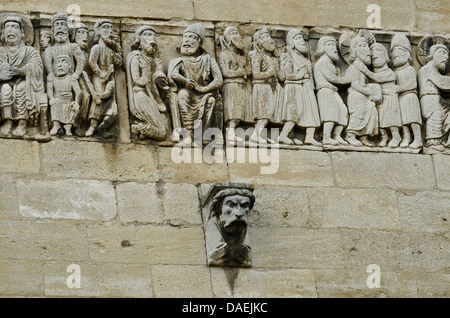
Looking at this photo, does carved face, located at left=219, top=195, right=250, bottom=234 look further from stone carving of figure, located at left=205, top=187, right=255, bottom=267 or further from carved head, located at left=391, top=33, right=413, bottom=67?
carved head, located at left=391, top=33, right=413, bottom=67

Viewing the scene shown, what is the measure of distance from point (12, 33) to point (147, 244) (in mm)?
2023

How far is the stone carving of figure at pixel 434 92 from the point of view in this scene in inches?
536

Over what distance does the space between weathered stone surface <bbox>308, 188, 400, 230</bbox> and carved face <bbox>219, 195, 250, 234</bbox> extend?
751 millimetres

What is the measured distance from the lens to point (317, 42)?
543 inches

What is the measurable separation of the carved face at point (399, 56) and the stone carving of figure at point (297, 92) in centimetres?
74

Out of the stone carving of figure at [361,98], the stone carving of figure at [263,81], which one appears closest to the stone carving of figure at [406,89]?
the stone carving of figure at [361,98]

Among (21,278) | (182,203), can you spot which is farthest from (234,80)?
(21,278)

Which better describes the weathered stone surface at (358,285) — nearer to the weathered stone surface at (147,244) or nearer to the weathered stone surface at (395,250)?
the weathered stone surface at (395,250)

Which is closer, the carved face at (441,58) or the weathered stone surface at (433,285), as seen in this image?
the weathered stone surface at (433,285)

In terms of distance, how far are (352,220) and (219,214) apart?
3.72 feet

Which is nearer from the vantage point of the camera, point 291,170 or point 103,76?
point 103,76

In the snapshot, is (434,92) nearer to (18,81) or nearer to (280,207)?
(280,207)

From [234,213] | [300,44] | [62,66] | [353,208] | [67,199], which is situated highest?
[300,44]

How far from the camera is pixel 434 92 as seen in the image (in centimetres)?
1373
